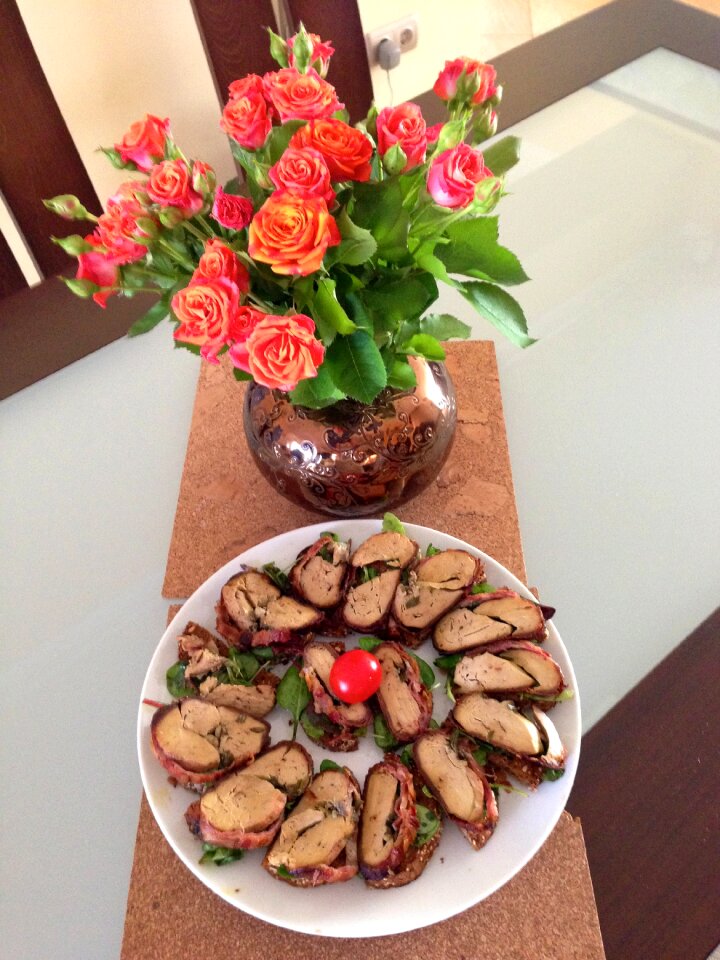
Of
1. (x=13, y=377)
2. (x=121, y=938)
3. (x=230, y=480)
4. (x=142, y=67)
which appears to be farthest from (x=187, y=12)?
(x=121, y=938)

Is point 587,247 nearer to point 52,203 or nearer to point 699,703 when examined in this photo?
point 699,703

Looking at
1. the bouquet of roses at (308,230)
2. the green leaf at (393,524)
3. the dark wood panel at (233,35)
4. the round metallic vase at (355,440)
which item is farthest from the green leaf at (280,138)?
the dark wood panel at (233,35)

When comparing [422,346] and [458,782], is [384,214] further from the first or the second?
[458,782]

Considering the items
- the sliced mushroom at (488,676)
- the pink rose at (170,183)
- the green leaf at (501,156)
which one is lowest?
the sliced mushroom at (488,676)

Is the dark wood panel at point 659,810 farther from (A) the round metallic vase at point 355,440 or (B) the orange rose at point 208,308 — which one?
(B) the orange rose at point 208,308

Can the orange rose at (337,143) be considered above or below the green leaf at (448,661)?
above

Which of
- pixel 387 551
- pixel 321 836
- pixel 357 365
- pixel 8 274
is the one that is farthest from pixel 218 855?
pixel 8 274

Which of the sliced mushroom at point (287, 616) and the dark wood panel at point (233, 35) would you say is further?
the dark wood panel at point (233, 35)
